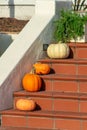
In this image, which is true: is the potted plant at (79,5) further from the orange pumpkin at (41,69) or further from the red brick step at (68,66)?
the orange pumpkin at (41,69)

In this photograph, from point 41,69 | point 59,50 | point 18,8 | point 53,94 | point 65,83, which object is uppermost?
point 18,8

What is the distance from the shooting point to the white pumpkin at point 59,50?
8.64 metres

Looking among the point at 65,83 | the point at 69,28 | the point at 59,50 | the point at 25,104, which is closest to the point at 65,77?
the point at 65,83

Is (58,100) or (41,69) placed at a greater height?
(41,69)

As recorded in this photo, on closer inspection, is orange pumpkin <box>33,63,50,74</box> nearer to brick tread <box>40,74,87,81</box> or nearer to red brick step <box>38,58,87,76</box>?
brick tread <box>40,74,87,81</box>

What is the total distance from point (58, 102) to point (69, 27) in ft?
5.64

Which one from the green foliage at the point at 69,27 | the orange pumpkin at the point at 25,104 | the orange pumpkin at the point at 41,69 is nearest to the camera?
the orange pumpkin at the point at 25,104

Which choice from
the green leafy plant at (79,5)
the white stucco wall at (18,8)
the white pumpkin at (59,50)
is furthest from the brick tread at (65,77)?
the white stucco wall at (18,8)

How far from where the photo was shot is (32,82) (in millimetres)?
8109

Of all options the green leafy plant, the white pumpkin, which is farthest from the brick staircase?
the green leafy plant

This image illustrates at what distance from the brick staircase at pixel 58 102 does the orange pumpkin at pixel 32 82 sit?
96 millimetres

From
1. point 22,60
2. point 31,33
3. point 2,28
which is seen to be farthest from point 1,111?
point 2,28

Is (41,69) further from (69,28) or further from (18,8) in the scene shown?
(18,8)

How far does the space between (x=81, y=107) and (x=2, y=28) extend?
3.24 meters
